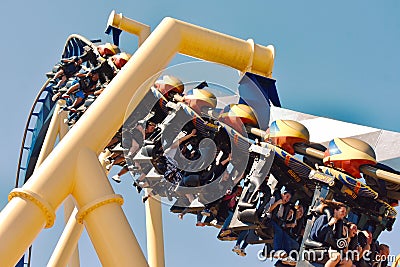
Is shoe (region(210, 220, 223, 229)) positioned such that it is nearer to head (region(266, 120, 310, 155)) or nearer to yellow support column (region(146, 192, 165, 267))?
yellow support column (region(146, 192, 165, 267))

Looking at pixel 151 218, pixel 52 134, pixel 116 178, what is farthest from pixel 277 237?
pixel 52 134

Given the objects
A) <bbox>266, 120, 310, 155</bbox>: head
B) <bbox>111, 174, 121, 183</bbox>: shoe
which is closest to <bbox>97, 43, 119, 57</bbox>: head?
<bbox>111, 174, 121, 183</bbox>: shoe

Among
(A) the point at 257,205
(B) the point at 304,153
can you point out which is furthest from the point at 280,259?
(B) the point at 304,153

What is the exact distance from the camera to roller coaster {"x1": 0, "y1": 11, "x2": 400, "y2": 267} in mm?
3795

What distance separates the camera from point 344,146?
4.95 metres

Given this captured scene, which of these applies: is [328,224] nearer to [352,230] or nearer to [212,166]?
[352,230]

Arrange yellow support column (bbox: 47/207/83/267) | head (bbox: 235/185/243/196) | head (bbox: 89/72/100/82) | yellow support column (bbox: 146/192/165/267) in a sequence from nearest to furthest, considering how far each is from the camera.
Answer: head (bbox: 235/185/243/196) → yellow support column (bbox: 146/192/165/267) → yellow support column (bbox: 47/207/83/267) → head (bbox: 89/72/100/82)

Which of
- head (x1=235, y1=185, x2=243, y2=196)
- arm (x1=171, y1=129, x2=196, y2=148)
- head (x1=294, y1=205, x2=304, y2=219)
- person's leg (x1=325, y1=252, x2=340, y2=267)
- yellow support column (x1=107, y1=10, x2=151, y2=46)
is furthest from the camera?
yellow support column (x1=107, y1=10, x2=151, y2=46)

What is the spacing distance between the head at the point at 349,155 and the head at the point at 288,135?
0.78ft

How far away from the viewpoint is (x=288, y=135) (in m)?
5.12

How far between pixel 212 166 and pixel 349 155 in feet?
4.12

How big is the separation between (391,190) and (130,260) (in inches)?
85.7

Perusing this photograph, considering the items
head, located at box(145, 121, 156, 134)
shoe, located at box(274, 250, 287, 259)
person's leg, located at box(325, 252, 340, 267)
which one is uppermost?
head, located at box(145, 121, 156, 134)

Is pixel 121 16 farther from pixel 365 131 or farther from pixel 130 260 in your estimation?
pixel 130 260
